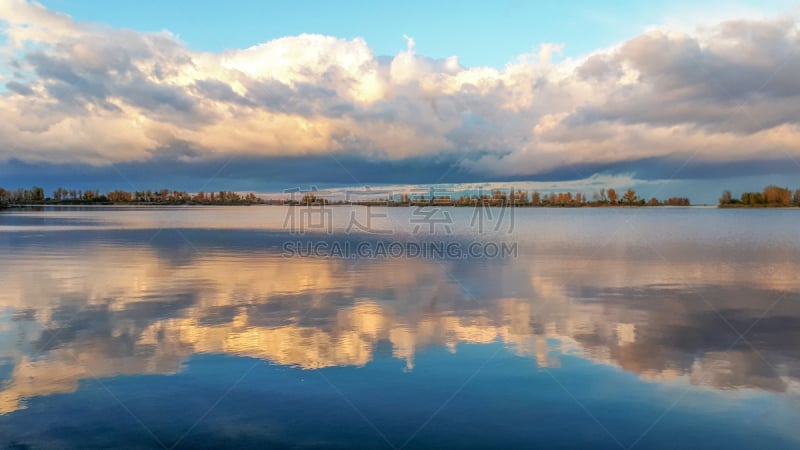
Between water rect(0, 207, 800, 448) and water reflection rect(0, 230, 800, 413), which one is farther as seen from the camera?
water reflection rect(0, 230, 800, 413)

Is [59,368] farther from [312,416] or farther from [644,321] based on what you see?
[644,321]

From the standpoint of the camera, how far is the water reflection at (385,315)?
10.3 meters

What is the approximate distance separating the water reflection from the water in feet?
0.23

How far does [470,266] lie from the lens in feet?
79.5

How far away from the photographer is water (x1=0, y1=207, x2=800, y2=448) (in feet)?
24.8

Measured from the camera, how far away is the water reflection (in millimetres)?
10297

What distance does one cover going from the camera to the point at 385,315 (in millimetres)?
14023

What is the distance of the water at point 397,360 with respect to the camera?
7547mm

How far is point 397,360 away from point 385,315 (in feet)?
11.9

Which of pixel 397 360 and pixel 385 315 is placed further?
pixel 385 315

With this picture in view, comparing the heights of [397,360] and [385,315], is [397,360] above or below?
below

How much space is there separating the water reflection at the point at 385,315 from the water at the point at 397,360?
0.23ft

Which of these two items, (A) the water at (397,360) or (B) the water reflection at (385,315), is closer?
(A) the water at (397,360)

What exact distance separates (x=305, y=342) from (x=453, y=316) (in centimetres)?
402
